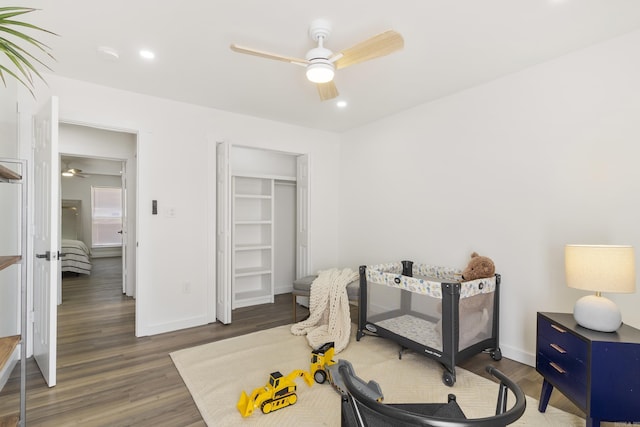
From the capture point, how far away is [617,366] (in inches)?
66.6

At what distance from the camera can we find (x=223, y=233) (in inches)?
145

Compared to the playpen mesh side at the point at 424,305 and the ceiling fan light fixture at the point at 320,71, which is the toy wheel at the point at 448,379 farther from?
the ceiling fan light fixture at the point at 320,71

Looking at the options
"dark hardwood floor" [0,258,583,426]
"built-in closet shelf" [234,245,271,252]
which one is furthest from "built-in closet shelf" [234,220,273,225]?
"dark hardwood floor" [0,258,583,426]

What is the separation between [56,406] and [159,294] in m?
1.34

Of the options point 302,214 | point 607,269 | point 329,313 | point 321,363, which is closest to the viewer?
point 607,269

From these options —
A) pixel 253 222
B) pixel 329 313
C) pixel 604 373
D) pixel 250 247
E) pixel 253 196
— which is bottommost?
pixel 329 313

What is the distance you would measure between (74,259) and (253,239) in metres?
4.08

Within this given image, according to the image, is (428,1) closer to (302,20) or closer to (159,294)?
(302,20)

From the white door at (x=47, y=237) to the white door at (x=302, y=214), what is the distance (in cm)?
272

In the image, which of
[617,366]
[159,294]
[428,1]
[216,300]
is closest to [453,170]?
[428,1]

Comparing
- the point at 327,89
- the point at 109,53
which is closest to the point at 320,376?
the point at 327,89

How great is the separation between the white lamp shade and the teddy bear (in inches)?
30.5

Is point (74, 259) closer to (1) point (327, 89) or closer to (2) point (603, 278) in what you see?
(1) point (327, 89)

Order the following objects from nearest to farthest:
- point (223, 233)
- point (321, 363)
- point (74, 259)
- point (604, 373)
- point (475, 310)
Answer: point (604, 373)
point (321, 363)
point (475, 310)
point (223, 233)
point (74, 259)
